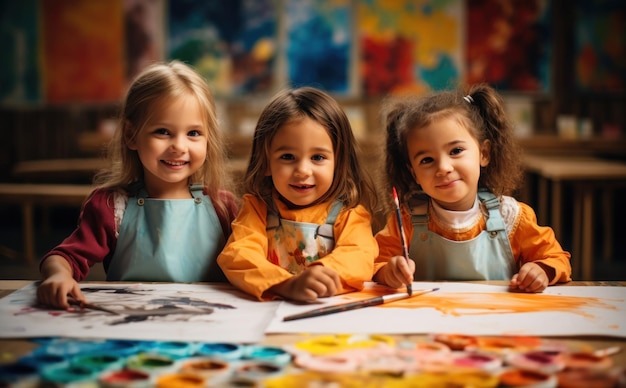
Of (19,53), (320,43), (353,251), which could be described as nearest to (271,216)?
(353,251)

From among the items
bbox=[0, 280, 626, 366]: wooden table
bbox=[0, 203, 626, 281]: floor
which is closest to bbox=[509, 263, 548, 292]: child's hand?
bbox=[0, 280, 626, 366]: wooden table

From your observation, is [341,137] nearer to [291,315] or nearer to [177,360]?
[291,315]

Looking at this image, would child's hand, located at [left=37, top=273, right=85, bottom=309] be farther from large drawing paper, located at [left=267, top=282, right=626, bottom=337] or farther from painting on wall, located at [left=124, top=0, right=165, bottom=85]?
painting on wall, located at [left=124, top=0, right=165, bottom=85]

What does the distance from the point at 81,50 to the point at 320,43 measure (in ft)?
8.36

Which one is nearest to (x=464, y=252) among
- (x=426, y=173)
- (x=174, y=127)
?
(x=426, y=173)

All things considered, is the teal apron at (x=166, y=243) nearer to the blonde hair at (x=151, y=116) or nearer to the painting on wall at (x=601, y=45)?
the blonde hair at (x=151, y=116)

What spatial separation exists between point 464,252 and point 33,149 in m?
6.72

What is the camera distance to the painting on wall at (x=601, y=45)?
23.1 feet

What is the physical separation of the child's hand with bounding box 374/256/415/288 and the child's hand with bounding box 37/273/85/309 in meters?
0.63

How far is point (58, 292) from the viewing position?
137 cm

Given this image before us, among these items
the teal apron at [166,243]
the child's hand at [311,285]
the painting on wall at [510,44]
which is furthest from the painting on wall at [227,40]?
the child's hand at [311,285]

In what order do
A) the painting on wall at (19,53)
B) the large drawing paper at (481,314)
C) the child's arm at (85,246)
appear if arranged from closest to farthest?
the large drawing paper at (481,314) → the child's arm at (85,246) → the painting on wall at (19,53)

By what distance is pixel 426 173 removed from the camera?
5.42 feet

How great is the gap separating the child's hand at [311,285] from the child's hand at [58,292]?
1.32 feet
